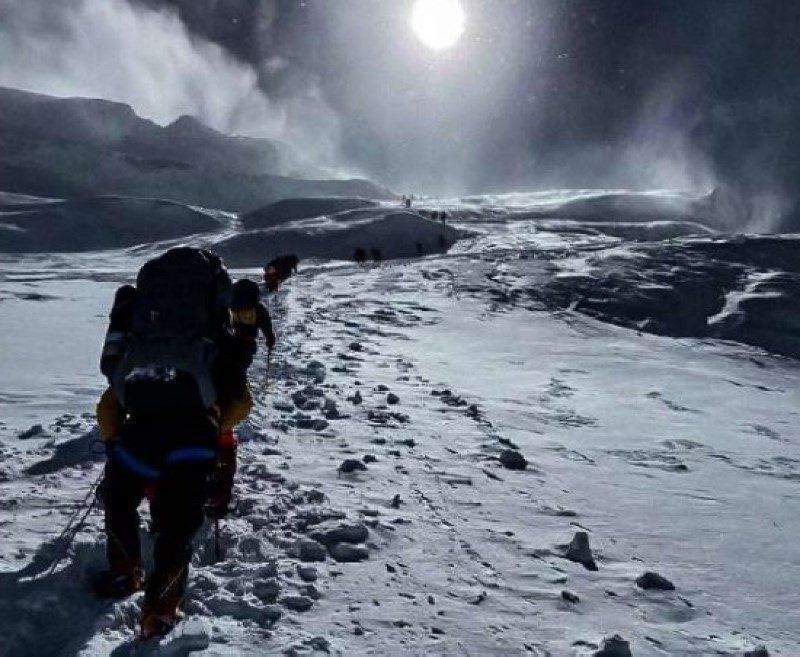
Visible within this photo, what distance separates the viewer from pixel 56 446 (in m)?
6.95

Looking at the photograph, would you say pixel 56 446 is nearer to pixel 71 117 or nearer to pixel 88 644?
pixel 88 644

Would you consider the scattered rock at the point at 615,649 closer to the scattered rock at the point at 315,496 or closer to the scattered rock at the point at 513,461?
the scattered rock at the point at 315,496

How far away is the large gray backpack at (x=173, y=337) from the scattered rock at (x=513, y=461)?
185 inches

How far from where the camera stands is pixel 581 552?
543 cm

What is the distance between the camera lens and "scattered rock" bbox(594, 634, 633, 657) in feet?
12.9

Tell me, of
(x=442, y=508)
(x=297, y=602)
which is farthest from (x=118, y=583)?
(x=442, y=508)

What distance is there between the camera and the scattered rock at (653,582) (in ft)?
16.6

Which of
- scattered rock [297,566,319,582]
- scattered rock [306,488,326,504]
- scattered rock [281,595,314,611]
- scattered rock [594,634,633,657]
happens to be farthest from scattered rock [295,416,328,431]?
scattered rock [594,634,633,657]

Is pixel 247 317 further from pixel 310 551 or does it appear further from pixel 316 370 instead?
pixel 316 370

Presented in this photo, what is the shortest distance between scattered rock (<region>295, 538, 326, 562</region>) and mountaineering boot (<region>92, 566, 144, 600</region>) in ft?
3.63

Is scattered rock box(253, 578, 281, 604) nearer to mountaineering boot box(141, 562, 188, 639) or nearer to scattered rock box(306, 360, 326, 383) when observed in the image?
mountaineering boot box(141, 562, 188, 639)

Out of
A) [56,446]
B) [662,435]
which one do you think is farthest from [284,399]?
[662,435]

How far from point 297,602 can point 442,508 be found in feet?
7.52

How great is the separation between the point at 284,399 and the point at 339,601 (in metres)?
5.73
